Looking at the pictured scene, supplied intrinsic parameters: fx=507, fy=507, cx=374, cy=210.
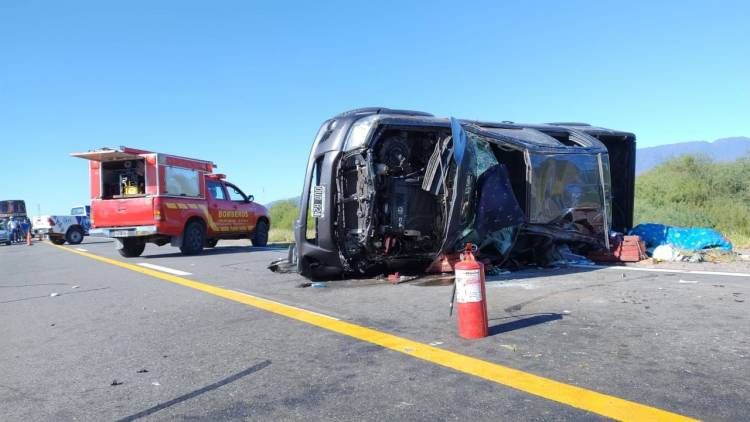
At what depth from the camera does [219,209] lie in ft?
46.1

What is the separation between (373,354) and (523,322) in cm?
145

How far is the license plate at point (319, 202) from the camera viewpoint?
6.23 metres

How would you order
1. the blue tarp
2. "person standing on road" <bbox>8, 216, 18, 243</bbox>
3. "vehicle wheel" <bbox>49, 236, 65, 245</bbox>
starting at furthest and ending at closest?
"person standing on road" <bbox>8, 216, 18, 243</bbox> → "vehicle wheel" <bbox>49, 236, 65, 245</bbox> → the blue tarp

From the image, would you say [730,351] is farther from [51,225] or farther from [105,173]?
[51,225]

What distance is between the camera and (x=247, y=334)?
4203mm

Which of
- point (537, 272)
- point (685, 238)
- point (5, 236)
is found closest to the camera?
point (537, 272)

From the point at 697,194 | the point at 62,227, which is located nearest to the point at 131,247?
the point at 62,227

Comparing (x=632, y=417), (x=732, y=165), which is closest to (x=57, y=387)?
(x=632, y=417)

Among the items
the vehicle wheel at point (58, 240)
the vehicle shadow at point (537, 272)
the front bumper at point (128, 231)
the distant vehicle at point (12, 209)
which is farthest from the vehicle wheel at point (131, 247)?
the distant vehicle at point (12, 209)

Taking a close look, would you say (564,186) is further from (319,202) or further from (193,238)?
(193,238)

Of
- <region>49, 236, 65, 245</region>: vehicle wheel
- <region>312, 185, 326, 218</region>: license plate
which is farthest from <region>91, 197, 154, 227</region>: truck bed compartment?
<region>49, 236, 65, 245</region>: vehicle wheel

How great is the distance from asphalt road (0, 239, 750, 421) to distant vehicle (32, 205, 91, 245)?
2015cm

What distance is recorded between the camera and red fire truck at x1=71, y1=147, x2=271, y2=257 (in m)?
12.2

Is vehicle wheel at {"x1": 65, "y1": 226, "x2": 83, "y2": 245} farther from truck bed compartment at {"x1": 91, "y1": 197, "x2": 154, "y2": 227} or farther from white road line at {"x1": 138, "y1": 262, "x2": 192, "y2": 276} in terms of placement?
white road line at {"x1": 138, "y1": 262, "x2": 192, "y2": 276}
